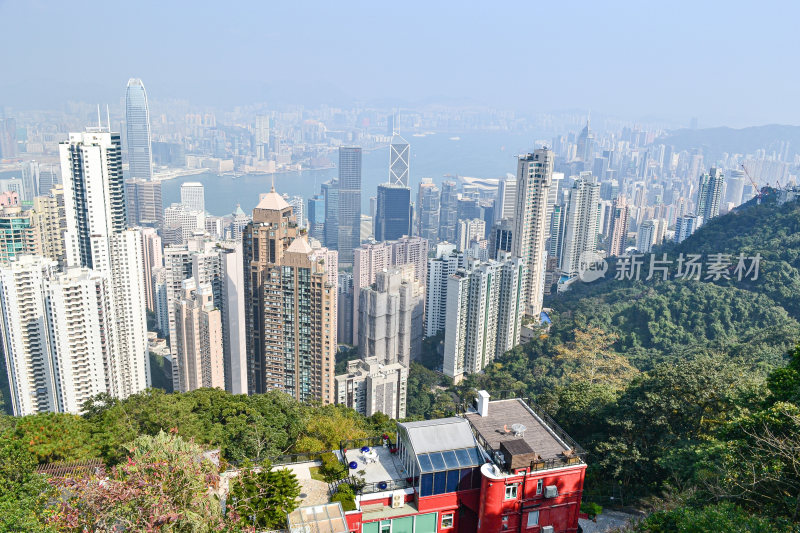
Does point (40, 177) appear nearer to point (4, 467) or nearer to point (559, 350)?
point (559, 350)

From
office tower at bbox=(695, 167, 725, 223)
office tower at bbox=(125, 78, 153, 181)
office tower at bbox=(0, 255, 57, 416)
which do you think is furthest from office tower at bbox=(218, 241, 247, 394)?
office tower at bbox=(125, 78, 153, 181)

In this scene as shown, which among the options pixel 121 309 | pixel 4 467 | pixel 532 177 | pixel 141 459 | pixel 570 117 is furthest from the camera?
pixel 570 117

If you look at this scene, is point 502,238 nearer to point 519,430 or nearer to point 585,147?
point 519,430

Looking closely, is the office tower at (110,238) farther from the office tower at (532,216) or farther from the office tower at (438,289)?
the office tower at (532,216)

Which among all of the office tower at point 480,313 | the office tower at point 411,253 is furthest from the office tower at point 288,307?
the office tower at point 411,253

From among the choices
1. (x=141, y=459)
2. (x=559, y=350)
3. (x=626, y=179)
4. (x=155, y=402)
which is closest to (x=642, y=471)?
(x=141, y=459)

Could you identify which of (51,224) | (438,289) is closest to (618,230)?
(438,289)
